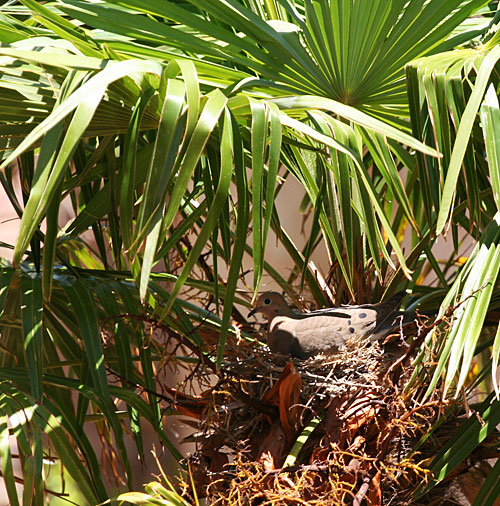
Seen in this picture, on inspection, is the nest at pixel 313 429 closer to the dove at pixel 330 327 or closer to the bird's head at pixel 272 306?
the dove at pixel 330 327

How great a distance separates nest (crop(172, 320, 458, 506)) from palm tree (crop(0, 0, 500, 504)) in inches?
2.5

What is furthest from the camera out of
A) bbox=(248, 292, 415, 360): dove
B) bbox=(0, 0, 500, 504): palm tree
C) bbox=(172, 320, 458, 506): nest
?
bbox=(248, 292, 415, 360): dove

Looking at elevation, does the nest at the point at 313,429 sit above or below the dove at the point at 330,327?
below

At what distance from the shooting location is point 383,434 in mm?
1311

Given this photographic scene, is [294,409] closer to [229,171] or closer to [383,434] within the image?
[383,434]

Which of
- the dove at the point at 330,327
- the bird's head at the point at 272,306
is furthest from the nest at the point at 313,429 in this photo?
the bird's head at the point at 272,306

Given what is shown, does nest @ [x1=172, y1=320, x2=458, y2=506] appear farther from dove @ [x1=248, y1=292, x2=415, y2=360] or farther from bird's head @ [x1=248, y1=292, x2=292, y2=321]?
bird's head @ [x1=248, y1=292, x2=292, y2=321]

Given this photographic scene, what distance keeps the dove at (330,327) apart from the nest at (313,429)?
0.08ft

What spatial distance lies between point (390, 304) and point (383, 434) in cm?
26

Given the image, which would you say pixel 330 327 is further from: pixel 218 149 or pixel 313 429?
pixel 218 149

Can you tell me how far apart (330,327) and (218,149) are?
44cm

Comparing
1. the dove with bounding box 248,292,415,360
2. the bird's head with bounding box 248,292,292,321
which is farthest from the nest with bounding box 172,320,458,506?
the bird's head with bounding box 248,292,292,321

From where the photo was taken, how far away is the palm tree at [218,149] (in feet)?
3.12

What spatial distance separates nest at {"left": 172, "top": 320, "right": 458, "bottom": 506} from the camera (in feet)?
4.13
